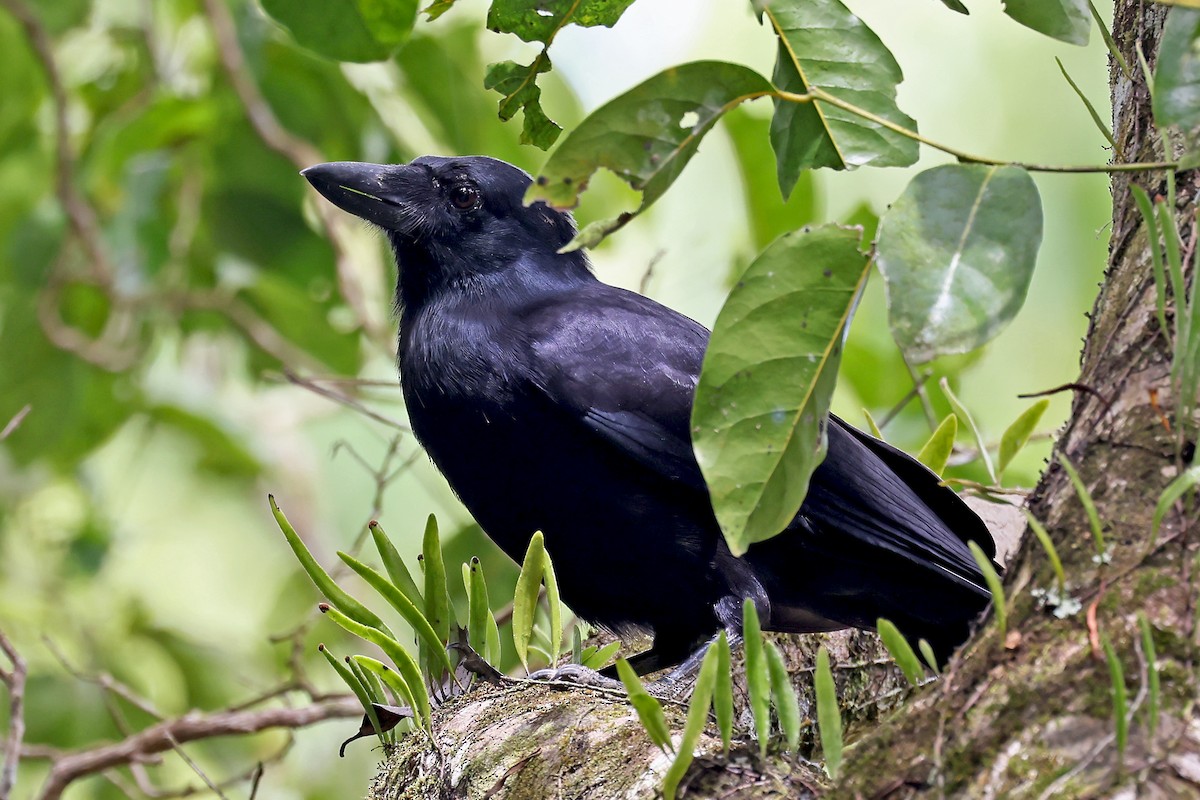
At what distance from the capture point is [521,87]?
2.07 m

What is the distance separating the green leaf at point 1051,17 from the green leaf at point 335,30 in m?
1.20

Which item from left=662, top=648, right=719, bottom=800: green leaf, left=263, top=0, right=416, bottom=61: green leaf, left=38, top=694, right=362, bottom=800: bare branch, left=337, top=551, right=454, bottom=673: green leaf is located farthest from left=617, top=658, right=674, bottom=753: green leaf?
left=38, top=694, right=362, bottom=800: bare branch

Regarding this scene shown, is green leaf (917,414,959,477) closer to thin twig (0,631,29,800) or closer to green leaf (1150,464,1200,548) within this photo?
green leaf (1150,464,1200,548)

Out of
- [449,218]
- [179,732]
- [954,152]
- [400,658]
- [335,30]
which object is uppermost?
[335,30]

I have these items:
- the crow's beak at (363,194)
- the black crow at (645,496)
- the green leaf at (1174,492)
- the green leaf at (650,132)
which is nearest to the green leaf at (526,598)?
the black crow at (645,496)

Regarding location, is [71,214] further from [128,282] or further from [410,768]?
[410,768]

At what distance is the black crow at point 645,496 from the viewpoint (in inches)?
105

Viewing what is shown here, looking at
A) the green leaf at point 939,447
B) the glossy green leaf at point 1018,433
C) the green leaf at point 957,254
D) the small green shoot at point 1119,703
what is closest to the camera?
the small green shoot at point 1119,703

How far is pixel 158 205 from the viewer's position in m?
4.70

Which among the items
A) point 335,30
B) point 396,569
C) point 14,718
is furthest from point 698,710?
point 14,718

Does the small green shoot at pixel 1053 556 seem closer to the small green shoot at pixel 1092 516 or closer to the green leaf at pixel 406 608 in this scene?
the small green shoot at pixel 1092 516

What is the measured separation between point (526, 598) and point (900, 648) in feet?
2.85

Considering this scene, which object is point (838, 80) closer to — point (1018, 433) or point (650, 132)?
point (650, 132)

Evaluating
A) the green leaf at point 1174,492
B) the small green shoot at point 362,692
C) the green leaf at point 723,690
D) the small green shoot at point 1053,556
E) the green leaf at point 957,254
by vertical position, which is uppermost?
the green leaf at point 957,254
